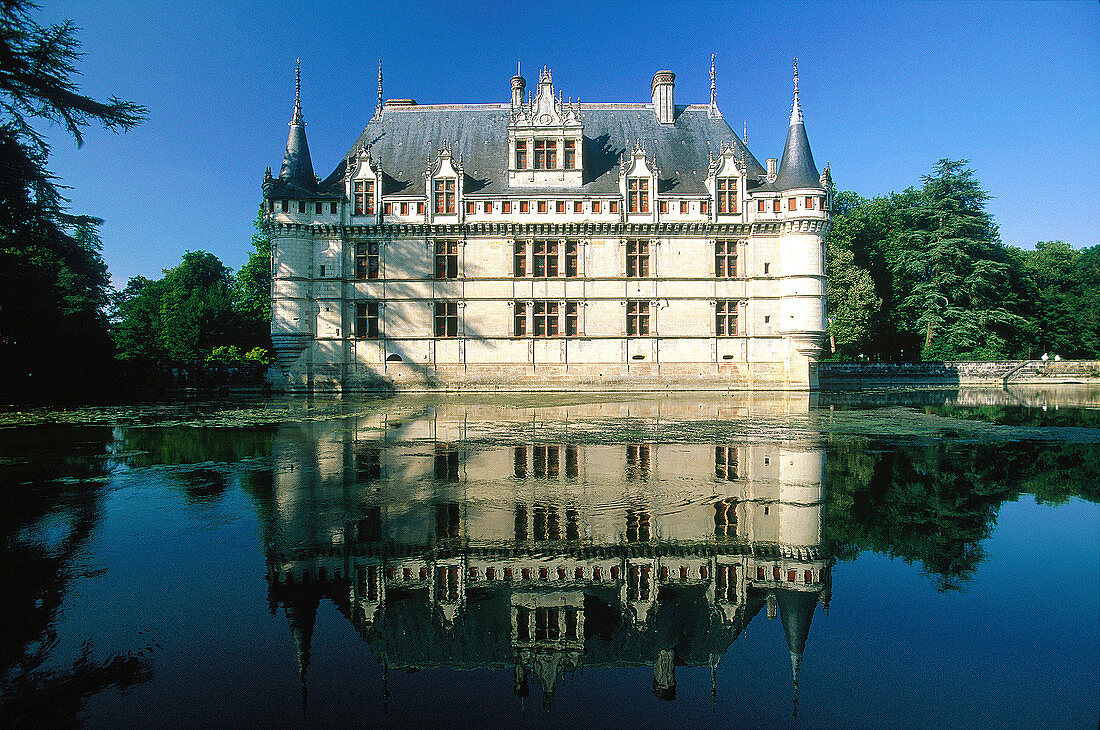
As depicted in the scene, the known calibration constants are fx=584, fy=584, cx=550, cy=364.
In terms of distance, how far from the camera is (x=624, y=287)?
102 ft

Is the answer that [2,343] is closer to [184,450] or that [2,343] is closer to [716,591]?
[184,450]

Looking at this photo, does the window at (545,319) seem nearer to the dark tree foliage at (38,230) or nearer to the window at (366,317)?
the window at (366,317)

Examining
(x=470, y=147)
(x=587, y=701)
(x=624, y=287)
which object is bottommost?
(x=587, y=701)

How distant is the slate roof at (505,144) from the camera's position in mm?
31453

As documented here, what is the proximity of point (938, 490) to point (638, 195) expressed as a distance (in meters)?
25.8

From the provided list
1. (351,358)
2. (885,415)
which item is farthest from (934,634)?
(351,358)

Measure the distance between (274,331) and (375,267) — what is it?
240 inches

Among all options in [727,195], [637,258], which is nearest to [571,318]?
[637,258]

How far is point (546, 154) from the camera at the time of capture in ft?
103

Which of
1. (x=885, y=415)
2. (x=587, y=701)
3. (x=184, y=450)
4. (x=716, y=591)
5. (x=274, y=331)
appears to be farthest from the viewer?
(x=274, y=331)

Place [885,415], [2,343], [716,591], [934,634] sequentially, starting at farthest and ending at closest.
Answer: [2,343] → [885,415] → [716,591] → [934,634]

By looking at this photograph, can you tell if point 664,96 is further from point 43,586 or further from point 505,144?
point 43,586

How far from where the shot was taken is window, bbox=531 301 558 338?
31234 millimetres

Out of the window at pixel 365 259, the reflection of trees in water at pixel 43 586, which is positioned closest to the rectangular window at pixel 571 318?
the window at pixel 365 259
